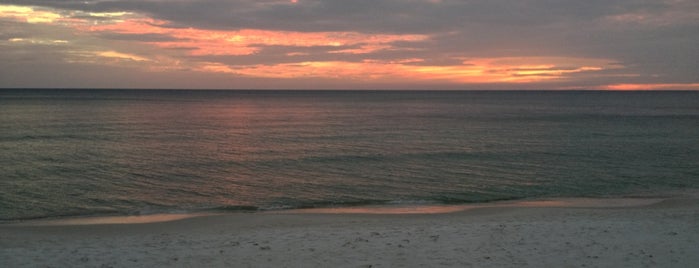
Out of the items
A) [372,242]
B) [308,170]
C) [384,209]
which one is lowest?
[384,209]

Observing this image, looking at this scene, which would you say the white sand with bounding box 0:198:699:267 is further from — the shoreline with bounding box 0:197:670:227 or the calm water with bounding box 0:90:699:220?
the calm water with bounding box 0:90:699:220

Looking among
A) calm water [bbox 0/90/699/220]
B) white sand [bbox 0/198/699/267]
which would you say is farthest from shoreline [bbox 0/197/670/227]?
white sand [bbox 0/198/699/267]

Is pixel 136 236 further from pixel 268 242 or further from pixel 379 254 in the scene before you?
pixel 379 254

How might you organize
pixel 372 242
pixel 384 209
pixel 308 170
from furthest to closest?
pixel 308 170 < pixel 384 209 < pixel 372 242

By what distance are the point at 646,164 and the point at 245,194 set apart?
25441 mm

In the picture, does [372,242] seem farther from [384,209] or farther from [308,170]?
[308,170]

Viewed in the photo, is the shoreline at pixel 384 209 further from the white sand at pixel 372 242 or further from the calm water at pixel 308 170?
the white sand at pixel 372 242

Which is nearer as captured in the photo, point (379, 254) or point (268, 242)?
point (379, 254)

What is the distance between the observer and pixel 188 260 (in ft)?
42.1

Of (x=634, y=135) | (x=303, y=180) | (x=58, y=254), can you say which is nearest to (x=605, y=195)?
(x=303, y=180)

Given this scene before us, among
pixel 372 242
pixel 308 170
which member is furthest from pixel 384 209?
pixel 308 170

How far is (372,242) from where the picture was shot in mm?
14266

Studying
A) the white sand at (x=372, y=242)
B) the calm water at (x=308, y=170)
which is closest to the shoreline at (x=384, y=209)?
the calm water at (x=308, y=170)

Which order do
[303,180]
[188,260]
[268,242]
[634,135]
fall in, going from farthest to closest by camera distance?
[634,135]
[303,180]
[268,242]
[188,260]
